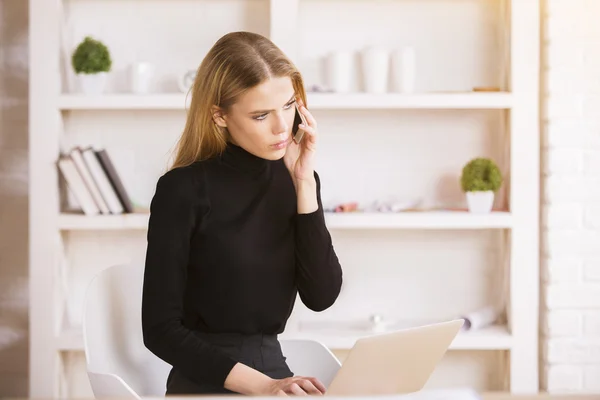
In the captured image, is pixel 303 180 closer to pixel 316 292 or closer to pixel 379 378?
pixel 316 292

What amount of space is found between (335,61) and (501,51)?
639 mm

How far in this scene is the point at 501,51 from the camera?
3170mm

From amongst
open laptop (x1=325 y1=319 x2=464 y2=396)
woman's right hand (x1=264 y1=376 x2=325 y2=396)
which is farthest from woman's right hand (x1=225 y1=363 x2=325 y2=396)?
open laptop (x1=325 y1=319 x2=464 y2=396)

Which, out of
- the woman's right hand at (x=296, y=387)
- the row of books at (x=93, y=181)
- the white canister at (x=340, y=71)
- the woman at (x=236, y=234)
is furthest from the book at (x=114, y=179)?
the woman's right hand at (x=296, y=387)

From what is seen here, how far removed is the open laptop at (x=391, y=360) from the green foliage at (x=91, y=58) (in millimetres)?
1987

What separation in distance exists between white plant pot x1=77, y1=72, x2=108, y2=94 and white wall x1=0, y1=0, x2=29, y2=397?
323 mm

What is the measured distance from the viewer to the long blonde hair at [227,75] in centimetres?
163

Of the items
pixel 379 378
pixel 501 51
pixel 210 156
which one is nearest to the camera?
pixel 379 378

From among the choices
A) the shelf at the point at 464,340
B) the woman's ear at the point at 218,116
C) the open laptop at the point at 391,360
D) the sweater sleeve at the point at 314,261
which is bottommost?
the shelf at the point at 464,340

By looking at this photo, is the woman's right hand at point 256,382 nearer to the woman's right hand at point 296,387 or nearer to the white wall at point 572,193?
the woman's right hand at point 296,387

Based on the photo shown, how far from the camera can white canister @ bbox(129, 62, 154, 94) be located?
3.05 meters

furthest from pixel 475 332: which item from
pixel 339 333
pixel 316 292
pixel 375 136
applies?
pixel 316 292

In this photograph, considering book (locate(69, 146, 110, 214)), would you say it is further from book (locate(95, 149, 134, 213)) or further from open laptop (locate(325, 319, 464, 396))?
open laptop (locate(325, 319, 464, 396))

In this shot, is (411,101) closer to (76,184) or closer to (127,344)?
(76,184)
